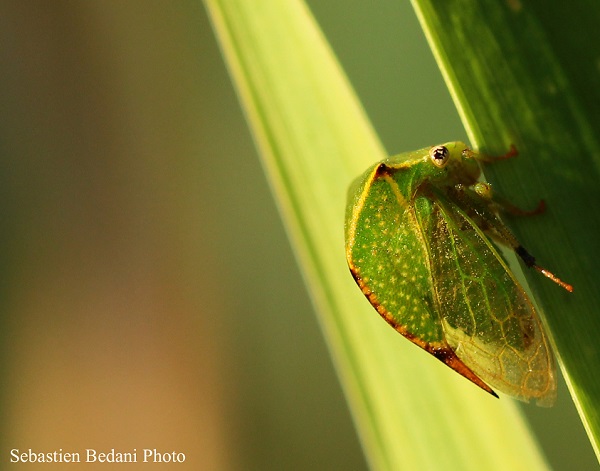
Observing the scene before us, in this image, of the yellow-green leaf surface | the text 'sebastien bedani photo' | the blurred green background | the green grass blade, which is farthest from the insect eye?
the text 'sebastien bedani photo'

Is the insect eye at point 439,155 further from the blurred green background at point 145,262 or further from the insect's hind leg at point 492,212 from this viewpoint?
the blurred green background at point 145,262

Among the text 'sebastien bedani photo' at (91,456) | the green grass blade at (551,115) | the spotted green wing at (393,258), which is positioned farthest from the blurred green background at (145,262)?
the green grass blade at (551,115)

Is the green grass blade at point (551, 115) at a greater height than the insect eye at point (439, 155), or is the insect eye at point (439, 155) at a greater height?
the insect eye at point (439, 155)

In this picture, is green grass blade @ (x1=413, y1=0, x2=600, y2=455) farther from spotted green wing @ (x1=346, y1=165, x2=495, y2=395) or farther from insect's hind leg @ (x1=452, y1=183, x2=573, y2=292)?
spotted green wing @ (x1=346, y1=165, x2=495, y2=395)

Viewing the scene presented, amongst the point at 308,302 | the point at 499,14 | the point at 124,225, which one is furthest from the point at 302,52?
the point at 124,225

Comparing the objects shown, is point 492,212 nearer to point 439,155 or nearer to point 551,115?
point 439,155

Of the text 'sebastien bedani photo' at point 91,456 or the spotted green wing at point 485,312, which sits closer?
the spotted green wing at point 485,312

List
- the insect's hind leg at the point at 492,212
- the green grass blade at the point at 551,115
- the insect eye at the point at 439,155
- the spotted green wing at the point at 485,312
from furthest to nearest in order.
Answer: the insect eye at the point at 439,155
the spotted green wing at the point at 485,312
the insect's hind leg at the point at 492,212
the green grass blade at the point at 551,115

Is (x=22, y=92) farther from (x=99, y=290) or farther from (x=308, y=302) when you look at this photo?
(x=308, y=302)
